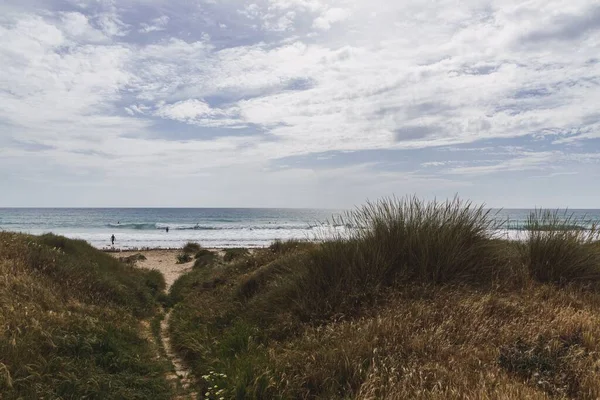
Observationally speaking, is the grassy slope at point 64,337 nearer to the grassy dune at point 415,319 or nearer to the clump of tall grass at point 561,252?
the grassy dune at point 415,319

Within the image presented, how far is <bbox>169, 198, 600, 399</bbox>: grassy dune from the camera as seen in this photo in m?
4.01

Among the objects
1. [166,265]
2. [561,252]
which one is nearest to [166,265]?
[166,265]

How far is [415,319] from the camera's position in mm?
5137

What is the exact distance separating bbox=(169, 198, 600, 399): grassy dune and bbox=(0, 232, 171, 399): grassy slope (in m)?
0.96

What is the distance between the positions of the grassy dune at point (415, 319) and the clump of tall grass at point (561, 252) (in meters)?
0.03

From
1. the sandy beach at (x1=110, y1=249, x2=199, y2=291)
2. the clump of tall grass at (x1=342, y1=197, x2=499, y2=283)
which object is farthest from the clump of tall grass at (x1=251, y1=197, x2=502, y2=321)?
the sandy beach at (x1=110, y1=249, x2=199, y2=291)

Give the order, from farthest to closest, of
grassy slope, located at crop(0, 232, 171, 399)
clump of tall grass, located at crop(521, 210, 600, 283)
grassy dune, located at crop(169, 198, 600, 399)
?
clump of tall grass, located at crop(521, 210, 600, 283), grassy slope, located at crop(0, 232, 171, 399), grassy dune, located at crop(169, 198, 600, 399)

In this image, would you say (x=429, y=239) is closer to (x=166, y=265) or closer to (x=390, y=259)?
(x=390, y=259)

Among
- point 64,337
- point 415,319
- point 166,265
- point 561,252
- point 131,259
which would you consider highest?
point 561,252

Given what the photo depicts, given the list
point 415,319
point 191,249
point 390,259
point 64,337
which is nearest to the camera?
point 415,319

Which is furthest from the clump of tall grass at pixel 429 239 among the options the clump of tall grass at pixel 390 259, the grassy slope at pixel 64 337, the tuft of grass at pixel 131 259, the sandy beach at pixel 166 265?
the tuft of grass at pixel 131 259

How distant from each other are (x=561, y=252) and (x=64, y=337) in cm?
843

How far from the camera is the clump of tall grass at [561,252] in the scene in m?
7.26

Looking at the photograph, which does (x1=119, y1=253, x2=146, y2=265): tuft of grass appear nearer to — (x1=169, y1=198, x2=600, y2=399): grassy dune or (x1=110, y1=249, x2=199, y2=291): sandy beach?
(x1=110, y1=249, x2=199, y2=291): sandy beach
